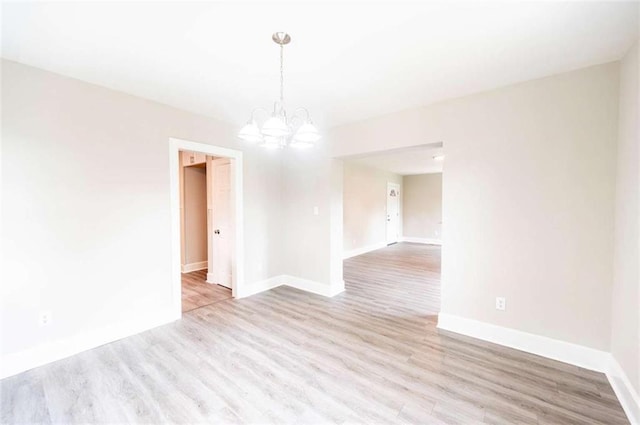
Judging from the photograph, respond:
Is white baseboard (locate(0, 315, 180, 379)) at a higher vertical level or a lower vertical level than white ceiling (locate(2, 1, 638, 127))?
lower

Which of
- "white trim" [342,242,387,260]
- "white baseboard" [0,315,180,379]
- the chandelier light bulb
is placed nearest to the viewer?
the chandelier light bulb

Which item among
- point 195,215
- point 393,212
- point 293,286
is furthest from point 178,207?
point 393,212

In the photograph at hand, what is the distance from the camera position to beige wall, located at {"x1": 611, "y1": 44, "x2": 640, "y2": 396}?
→ 1781mm

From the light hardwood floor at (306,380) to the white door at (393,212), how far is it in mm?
5975

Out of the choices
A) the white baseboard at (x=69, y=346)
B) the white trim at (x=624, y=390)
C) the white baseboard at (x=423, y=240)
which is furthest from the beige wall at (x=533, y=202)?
the white baseboard at (x=423, y=240)

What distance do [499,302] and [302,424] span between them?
7.08 feet

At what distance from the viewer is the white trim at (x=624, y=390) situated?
1.68m

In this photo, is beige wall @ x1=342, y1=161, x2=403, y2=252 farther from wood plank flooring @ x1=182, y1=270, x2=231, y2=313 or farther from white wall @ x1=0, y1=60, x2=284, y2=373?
white wall @ x1=0, y1=60, x2=284, y2=373

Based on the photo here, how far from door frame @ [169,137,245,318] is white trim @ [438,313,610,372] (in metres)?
2.74

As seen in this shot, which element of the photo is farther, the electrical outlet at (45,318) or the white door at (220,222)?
the white door at (220,222)

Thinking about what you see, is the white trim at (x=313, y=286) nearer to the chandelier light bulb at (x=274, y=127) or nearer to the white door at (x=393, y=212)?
the chandelier light bulb at (x=274, y=127)

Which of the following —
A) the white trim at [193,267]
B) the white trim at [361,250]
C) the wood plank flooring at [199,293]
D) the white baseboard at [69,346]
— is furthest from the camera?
the white trim at [361,250]

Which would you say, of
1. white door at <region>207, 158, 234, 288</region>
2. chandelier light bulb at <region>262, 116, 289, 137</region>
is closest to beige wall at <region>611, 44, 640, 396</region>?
chandelier light bulb at <region>262, 116, 289, 137</region>

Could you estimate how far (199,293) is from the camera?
13.4ft
